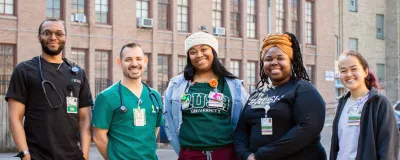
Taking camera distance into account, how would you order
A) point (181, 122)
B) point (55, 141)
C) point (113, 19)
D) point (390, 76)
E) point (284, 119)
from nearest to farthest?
point (284, 119) < point (55, 141) < point (181, 122) < point (113, 19) < point (390, 76)

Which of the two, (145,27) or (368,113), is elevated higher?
(145,27)

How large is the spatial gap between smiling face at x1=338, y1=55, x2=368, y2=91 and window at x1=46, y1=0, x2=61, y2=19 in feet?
68.9

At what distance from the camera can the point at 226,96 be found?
646cm

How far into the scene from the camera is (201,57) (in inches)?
255

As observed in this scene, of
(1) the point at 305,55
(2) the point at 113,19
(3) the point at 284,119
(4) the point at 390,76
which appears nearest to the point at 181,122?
(3) the point at 284,119

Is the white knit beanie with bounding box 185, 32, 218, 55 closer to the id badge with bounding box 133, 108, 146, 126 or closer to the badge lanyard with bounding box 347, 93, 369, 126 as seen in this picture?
the id badge with bounding box 133, 108, 146, 126

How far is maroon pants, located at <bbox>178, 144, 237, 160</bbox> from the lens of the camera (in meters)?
6.30

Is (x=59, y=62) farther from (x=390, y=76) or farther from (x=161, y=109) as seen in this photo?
(x=390, y=76)

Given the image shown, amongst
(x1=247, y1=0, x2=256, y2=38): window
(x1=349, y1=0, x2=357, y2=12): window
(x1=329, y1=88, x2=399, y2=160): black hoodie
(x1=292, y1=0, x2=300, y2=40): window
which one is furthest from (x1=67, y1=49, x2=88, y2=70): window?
(x1=349, y1=0, x2=357, y2=12): window

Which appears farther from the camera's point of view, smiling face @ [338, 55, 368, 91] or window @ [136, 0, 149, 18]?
window @ [136, 0, 149, 18]

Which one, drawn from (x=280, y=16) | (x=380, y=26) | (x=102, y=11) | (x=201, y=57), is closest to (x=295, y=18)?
(x=280, y=16)

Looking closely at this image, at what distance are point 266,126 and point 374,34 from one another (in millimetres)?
42187

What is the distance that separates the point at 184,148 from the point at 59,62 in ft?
5.24

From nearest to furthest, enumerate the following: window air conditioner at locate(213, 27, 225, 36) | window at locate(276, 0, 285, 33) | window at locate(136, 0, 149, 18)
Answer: window at locate(136, 0, 149, 18) → window air conditioner at locate(213, 27, 225, 36) → window at locate(276, 0, 285, 33)
